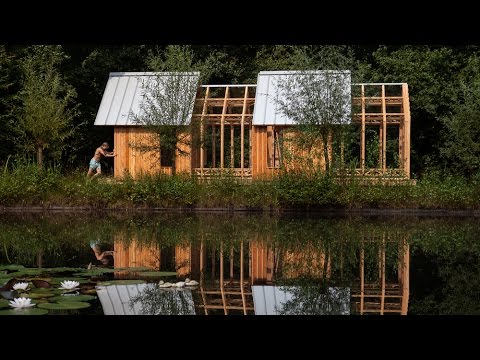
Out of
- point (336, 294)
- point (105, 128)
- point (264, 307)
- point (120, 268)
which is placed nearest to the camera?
point (264, 307)

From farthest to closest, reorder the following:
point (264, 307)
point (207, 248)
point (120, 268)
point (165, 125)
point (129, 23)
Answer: point (165, 125)
point (207, 248)
point (120, 268)
point (264, 307)
point (129, 23)

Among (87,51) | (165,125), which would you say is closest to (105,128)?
(87,51)

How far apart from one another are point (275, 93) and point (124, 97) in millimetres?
4663

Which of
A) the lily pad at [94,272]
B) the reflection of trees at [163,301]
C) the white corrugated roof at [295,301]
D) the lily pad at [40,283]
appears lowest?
the white corrugated roof at [295,301]

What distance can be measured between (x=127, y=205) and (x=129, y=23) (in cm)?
1256

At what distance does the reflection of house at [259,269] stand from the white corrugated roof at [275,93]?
8572 millimetres

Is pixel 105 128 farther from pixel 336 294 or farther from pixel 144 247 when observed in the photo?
pixel 336 294

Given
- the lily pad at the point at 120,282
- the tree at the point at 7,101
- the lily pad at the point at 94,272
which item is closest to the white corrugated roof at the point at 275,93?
the tree at the point at 7,101

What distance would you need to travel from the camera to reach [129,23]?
570 centimetres

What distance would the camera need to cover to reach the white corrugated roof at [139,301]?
6.70 m

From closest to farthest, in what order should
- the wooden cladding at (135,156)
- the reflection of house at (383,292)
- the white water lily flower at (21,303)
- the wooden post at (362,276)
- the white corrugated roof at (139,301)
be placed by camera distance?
1. the white water lily flower at (21,303)
2. the white corrugated roof at (139,301)
3. the reflection of house at (383,292)
4. the wooden post at (362,276)
5. the wooden cladding at (135,156)

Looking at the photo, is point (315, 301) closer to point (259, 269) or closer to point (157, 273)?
point (157, 273)

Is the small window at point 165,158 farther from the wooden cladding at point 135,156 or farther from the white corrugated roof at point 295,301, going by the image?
the white corrugated roof at point 295,301

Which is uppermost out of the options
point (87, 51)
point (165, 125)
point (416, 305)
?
point (87, 51)
